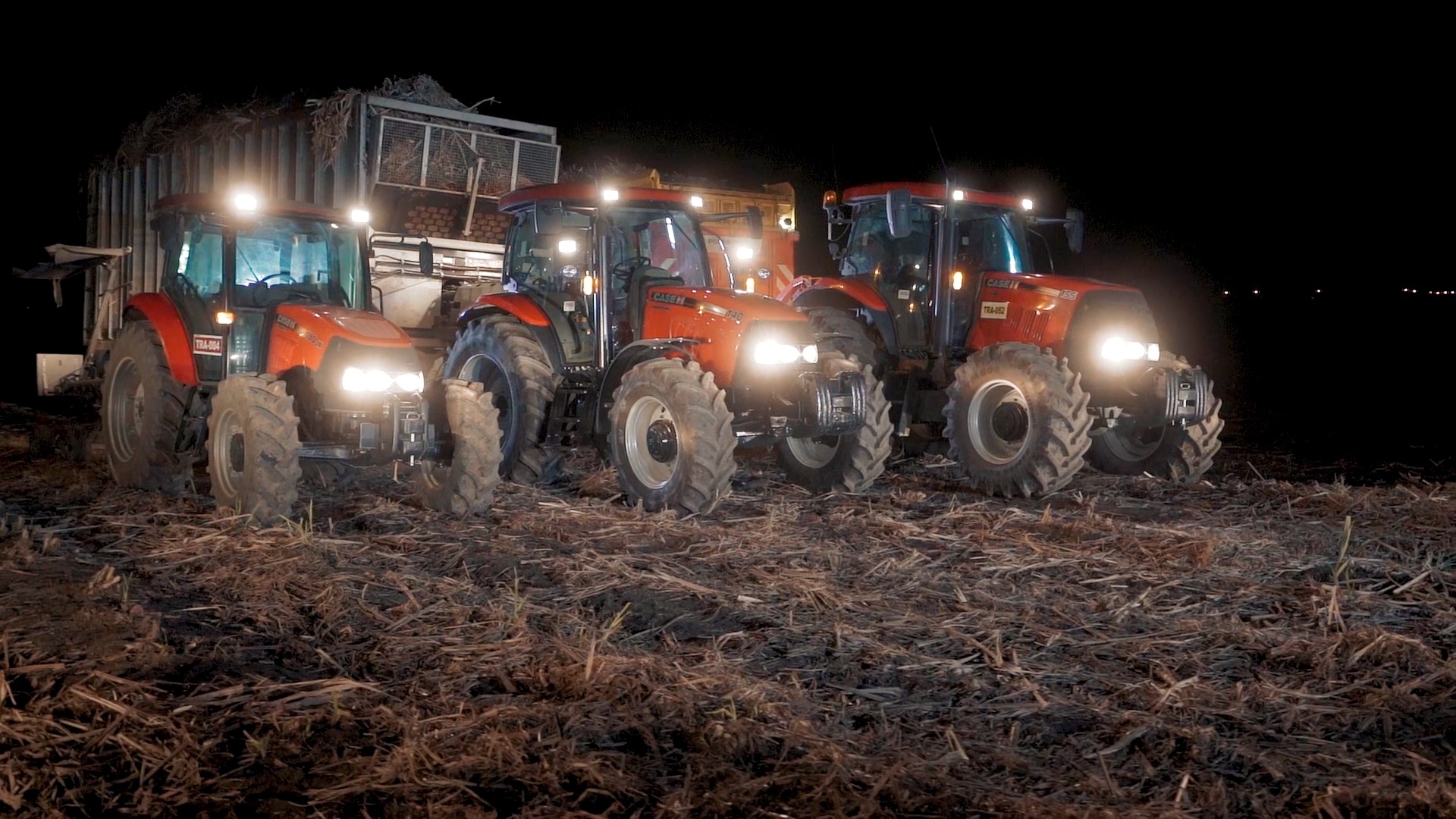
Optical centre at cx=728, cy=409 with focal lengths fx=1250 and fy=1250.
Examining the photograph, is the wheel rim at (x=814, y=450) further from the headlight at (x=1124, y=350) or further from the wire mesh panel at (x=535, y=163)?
the wire mesh panel at (x=535, y=163)

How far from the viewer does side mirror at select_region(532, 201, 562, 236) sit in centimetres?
924

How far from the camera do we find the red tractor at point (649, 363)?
27.0ft

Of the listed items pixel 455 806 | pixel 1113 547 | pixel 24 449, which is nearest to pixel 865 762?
pixel 455 806

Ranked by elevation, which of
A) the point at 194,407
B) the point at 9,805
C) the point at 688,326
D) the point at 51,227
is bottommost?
the point at 9,805

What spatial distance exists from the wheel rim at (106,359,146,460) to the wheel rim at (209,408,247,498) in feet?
5.09

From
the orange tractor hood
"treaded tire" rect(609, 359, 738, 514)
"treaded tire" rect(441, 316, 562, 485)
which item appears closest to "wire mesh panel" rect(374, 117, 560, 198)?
"treaded tire" rect(441, 316, 562, 485)

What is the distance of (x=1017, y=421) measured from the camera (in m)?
9.40

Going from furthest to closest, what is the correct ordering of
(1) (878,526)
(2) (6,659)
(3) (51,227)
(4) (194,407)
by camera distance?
(3) (51,227) < (4) (194,407) < (1) (878,526) < (2) (6,659)

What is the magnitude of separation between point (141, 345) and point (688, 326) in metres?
3.77

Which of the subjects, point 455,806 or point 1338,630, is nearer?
point 455,806

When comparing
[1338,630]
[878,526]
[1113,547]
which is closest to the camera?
[1338,630]

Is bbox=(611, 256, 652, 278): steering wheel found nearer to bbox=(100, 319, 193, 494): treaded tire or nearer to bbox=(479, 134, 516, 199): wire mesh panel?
bbox=(100, 319, 193, 494): treaded tire

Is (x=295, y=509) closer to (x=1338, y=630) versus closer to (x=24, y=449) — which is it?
(x=24, y=449)

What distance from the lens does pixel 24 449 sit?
11094mm
